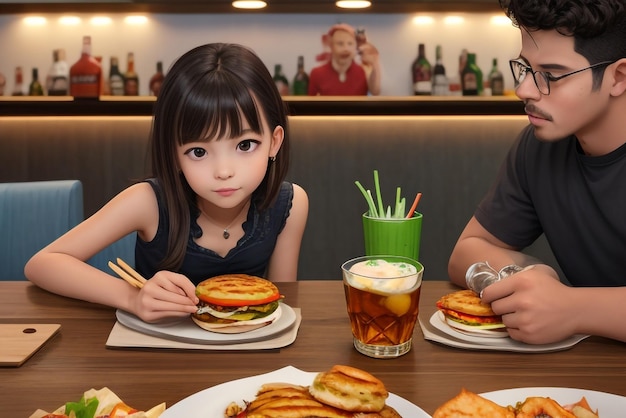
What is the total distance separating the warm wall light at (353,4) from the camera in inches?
126

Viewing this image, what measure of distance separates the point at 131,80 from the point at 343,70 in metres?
Answer: 1.02

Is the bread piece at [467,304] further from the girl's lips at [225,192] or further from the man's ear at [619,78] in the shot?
the man's ear at [619,78]

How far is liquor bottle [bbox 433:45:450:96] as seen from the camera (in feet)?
11.1

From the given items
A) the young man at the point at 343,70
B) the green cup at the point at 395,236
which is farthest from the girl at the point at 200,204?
the young man at the point at 343,70

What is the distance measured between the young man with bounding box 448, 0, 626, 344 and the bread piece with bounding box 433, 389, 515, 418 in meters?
0.37

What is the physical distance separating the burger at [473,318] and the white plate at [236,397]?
→ 0.31 meters

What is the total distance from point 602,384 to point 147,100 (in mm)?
2644

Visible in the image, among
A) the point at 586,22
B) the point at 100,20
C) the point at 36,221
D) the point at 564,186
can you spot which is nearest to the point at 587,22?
the point at 586,22

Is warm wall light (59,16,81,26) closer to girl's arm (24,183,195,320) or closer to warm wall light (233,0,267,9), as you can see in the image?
warm wall light (233,0,267,9)

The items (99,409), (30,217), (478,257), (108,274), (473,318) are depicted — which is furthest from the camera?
(30,217)

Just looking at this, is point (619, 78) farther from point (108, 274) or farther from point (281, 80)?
point (281, 80)

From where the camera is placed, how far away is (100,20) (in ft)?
11.3

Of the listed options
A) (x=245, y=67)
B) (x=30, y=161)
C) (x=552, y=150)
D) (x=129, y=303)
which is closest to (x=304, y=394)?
(x=129, y=303)

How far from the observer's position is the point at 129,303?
1233mm
